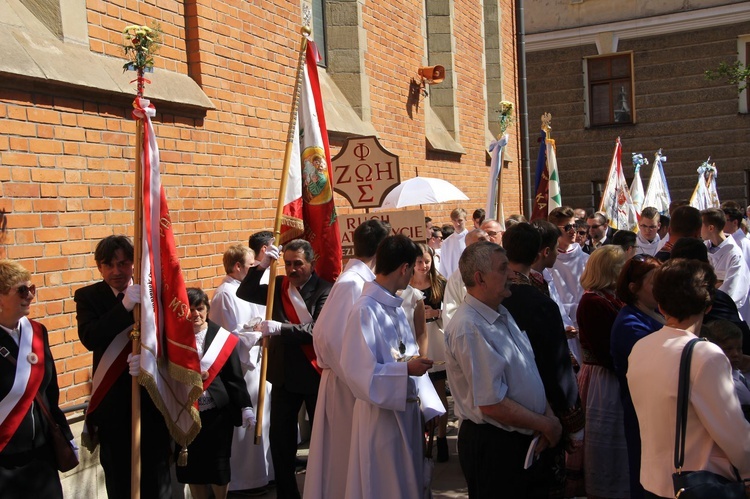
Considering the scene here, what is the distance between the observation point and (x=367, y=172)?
24.2 feet

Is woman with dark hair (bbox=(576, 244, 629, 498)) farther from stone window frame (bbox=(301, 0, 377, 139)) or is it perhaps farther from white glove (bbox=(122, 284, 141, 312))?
stone window frame (bbox=(301, 0, 377, 139))

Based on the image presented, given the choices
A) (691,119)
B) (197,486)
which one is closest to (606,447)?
(197,486)

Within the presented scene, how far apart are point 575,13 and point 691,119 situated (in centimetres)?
499

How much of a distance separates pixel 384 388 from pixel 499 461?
730 mm

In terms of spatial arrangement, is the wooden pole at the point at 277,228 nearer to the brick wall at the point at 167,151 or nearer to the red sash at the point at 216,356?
the red sash at the point at 216,356

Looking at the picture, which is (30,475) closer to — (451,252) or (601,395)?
→ (601,395)

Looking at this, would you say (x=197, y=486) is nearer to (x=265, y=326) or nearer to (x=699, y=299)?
(x=265, y=326)

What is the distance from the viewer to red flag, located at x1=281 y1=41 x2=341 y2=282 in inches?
245

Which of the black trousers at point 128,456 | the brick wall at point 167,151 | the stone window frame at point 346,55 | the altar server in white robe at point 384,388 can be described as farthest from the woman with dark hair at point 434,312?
the stone window frame at point 346,55

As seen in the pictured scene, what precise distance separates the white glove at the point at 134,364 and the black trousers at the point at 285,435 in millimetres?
1652

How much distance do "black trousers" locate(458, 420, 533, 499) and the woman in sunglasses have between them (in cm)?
216

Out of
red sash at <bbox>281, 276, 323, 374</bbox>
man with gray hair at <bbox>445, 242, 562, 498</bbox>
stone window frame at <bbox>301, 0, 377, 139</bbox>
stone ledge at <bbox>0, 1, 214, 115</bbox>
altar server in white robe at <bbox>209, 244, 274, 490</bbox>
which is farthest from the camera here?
stone window frame at <bbox>301, 0, 377, 139</bbox>

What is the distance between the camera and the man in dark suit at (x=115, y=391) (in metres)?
4.50

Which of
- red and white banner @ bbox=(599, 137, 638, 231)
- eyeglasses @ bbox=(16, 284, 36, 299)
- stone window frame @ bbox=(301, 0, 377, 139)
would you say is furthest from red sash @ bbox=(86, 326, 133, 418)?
red and white banner @ bbox=(599, 137, 638, 231)
